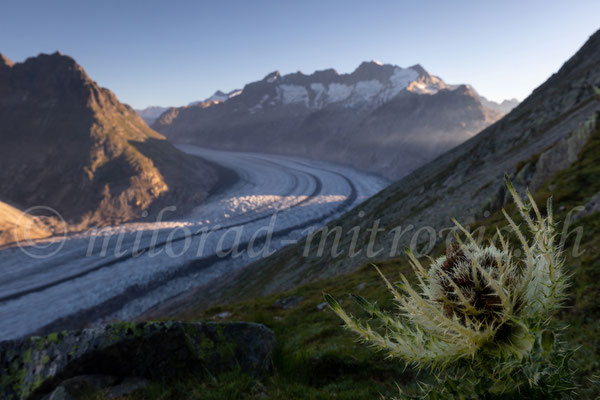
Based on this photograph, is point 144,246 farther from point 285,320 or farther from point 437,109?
point 437,109

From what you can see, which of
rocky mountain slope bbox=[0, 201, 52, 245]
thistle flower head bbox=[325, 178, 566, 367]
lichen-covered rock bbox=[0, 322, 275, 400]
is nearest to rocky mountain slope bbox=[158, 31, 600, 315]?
lichen-covered rock bbox=[0, 322, 275, 400]

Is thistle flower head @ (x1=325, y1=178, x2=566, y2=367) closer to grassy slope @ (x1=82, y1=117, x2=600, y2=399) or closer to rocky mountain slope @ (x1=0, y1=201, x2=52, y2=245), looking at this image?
grassy slope @ (x1=82, y1=117, x2=600, y2=399)

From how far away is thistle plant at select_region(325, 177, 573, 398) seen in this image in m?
1.78

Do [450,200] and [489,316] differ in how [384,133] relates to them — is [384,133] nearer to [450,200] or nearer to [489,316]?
[450,200]

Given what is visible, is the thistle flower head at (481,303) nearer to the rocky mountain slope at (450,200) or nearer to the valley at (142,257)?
the rocky mountain slope at (450,200)

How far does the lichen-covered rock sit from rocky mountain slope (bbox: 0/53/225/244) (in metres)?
66.4

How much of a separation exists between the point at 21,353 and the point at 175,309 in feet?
98.7

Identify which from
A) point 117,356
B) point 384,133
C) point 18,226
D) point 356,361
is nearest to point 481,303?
point 356,361

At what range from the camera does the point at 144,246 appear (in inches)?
1911

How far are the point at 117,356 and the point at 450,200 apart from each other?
2748cm

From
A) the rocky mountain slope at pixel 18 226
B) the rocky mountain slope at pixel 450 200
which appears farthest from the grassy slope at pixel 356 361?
the rocky mountain slope at pixel 18 226

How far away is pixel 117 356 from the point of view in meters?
5.08

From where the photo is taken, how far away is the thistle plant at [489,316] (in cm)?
178

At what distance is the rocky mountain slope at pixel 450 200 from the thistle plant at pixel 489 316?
1642 cm
